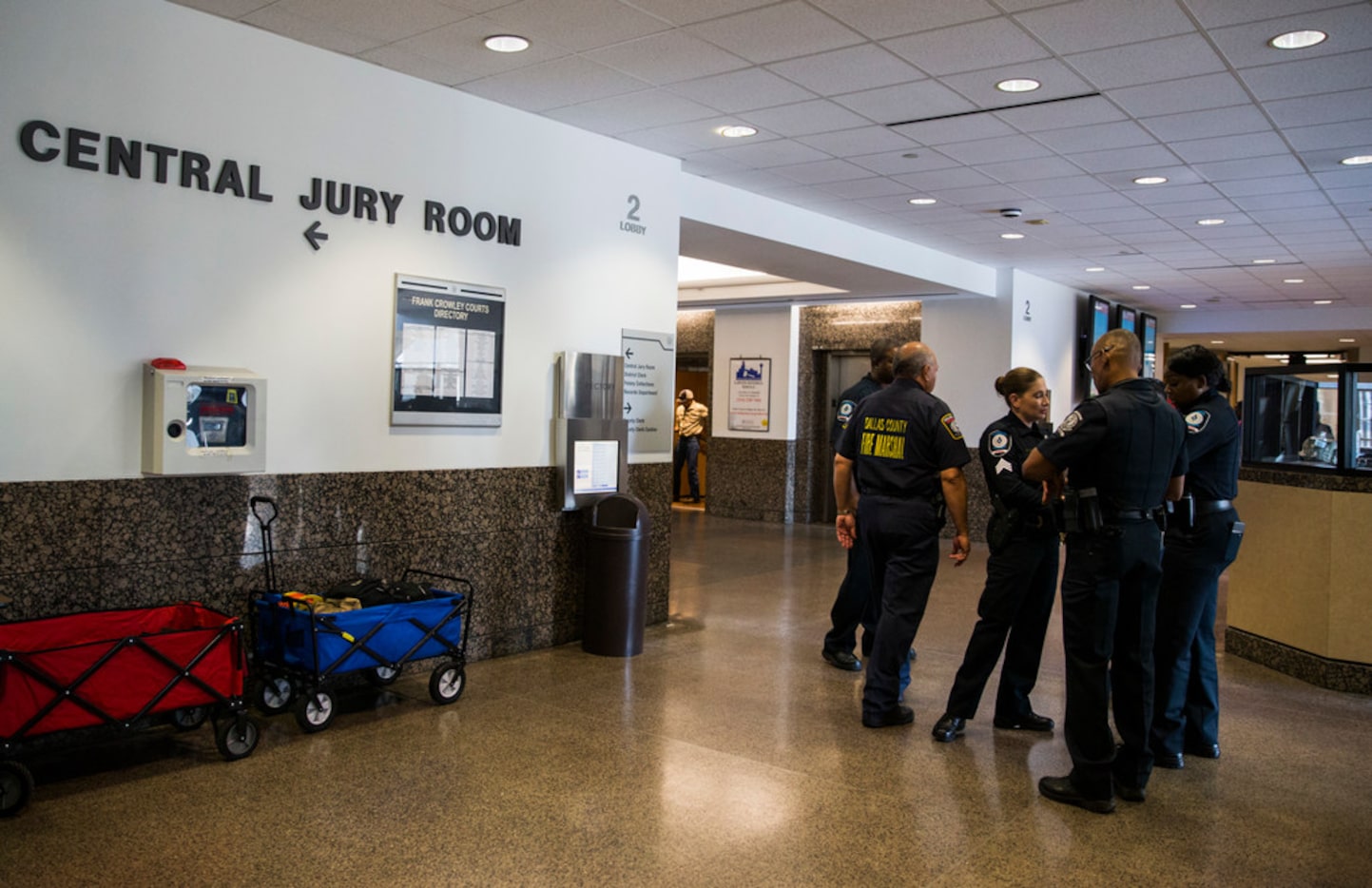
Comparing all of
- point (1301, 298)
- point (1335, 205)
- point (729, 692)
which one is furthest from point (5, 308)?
point (1301, 298)

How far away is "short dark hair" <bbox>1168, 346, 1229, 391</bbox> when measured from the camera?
14.4ft

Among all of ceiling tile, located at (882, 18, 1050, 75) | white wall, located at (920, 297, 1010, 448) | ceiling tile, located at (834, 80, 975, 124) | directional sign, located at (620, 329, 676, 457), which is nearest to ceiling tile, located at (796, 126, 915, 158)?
ceiling tile, located at (834, 80, 975, 124)

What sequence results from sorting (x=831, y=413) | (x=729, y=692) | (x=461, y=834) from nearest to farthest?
(x=461, y=834), (x=729, y=692), (x=831, y=413)

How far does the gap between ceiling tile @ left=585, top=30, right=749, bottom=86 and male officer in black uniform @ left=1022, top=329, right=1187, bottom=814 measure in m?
2.21

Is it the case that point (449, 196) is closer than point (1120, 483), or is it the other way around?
point (1120, 483)

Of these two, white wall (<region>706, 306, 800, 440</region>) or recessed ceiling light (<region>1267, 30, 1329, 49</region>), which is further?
white wall (<region>706, 306, 800, 440</region>)

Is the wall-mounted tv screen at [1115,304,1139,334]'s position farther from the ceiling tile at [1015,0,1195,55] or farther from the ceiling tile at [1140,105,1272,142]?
the ceiling tile at [1015,0,1195,55]

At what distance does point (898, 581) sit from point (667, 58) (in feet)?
8.47

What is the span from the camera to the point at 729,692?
17.0ft

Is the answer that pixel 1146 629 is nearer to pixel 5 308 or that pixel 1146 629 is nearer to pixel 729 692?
pixel 729 692

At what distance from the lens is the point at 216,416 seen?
171 inches

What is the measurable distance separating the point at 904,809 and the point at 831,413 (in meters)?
9.30

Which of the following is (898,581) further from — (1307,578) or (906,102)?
(1307,578)

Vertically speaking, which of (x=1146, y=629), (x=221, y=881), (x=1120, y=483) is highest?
(x=1120, y=483)
